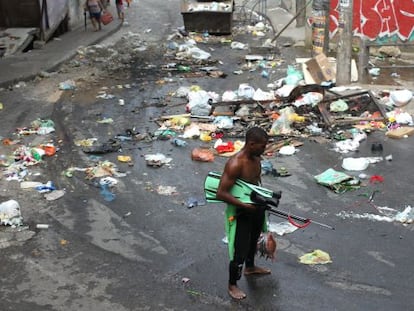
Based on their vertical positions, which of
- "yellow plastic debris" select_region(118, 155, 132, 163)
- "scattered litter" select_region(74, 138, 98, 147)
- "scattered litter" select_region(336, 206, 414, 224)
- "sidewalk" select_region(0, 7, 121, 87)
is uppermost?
"scattered litter" select_region(336, 206, 414, 224)

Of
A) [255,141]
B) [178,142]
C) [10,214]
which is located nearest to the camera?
[255,141]

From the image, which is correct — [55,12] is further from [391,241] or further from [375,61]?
[391,241]

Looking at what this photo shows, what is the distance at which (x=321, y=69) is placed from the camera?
1199 centimetres

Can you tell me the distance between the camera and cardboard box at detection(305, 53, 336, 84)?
11.9 m

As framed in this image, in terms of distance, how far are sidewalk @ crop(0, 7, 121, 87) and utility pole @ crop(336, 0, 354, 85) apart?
6.91 metres

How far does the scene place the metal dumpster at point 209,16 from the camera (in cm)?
1928

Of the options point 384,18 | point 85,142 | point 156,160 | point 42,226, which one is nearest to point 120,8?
point 384,18

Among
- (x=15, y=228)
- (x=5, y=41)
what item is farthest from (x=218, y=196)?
(x=5, y=41)

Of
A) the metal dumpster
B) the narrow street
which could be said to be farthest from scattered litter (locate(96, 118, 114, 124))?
the metal dumpster

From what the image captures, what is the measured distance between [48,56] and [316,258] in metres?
12.5

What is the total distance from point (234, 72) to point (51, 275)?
954 centimetres

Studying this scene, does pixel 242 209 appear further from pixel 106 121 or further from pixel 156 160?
pixel 106 121

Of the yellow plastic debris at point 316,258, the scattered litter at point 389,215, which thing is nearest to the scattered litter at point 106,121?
the scattered litter at point 389,215

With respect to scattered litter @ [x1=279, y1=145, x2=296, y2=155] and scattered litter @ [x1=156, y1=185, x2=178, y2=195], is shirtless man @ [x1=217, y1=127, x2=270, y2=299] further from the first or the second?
scattered litter @ [x1=279, y1=145, x2=296, y2=155]
